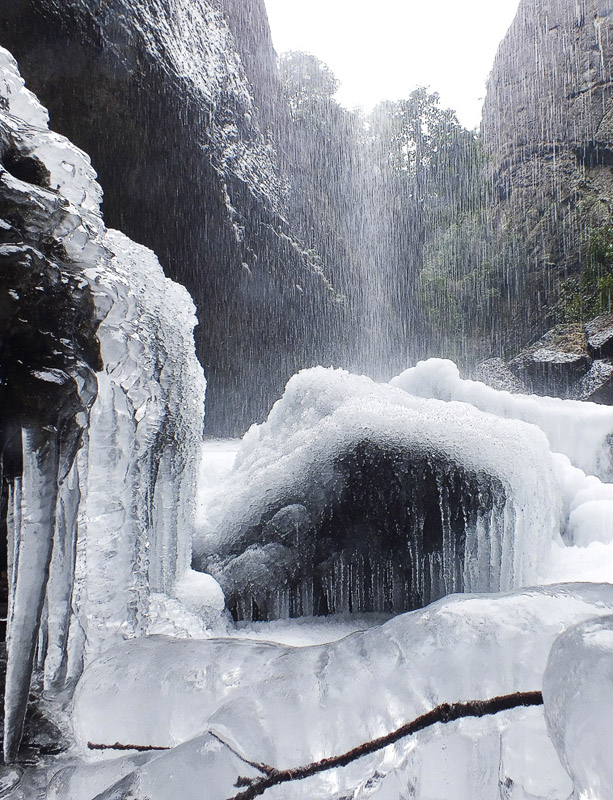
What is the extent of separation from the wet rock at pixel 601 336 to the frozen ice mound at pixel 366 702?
9.22 meters

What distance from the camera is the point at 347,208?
43.2 ft

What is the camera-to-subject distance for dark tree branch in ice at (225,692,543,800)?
60 cm

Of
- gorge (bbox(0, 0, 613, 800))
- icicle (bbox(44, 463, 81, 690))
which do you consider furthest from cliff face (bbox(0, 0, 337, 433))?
icicle (bbox(44, 463, 81, 690))

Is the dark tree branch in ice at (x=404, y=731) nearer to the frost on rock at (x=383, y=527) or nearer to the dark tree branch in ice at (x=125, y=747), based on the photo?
the dark tree branch in ice at (x=125, y=747)

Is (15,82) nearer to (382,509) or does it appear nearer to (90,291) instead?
(90,291)

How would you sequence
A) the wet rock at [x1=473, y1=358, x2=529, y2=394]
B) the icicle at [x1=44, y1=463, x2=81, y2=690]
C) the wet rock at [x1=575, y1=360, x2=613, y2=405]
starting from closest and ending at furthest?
the icicle at [x1=44, y1=463, x2=81, y2=690] → the wet rock at [x1=575, y1=360, x2=613, y2=405] → the wet rock at [x1=473, y1=358, x2=529, y2=394]

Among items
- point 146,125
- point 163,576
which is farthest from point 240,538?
point 146,125

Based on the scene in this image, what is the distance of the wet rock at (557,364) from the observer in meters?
8.83

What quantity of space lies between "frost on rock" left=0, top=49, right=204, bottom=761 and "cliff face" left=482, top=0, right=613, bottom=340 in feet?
43.9

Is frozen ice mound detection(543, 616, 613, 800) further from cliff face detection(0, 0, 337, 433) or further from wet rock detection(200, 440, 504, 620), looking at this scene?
cliff face detection(0, 0, 337, 433)

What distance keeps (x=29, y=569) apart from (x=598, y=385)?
863 cm

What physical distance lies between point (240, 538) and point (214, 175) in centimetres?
677

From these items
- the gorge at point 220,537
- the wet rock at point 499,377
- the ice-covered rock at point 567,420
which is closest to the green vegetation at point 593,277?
the wet rock at point 499,377

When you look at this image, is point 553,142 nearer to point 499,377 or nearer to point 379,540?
point 499,377
